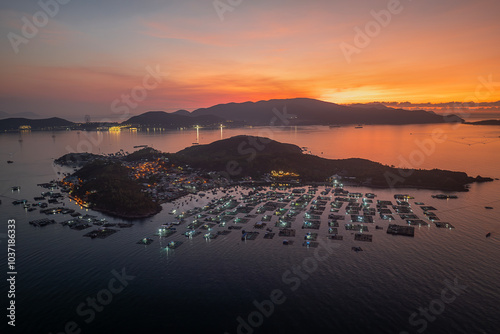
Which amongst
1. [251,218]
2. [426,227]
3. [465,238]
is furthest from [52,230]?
[465,238]

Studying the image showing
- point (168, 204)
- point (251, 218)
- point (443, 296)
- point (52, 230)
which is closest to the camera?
point (443, 296)

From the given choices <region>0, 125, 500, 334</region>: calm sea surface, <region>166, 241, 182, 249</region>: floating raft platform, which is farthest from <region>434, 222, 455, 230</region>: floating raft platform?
<region>166, 241, 182, 249</region>: floating raft platform

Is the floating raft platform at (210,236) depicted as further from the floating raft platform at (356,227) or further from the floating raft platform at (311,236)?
the floating raft platform at (356,227)

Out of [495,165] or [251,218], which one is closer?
[251,218]

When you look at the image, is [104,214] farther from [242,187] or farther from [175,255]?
[242,187]

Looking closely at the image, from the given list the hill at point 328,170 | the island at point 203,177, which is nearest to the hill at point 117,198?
the island at point 203,177

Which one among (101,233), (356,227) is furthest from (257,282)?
(101,233)
